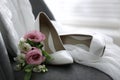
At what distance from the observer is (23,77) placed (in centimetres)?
91

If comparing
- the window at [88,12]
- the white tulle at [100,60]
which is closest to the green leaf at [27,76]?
the white tulle at [100,60]

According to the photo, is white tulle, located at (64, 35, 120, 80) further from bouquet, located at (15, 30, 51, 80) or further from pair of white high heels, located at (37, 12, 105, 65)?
bouquet, located at (15, 30, 51, 80)

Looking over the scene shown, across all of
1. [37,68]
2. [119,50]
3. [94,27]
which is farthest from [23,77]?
[94,27]

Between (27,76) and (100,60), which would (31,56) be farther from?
(100,60)

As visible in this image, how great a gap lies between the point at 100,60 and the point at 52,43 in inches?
9.9

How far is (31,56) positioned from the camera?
37.0 inches

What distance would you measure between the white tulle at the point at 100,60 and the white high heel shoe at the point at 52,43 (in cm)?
6

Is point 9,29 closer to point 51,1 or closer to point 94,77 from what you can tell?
point 94,77

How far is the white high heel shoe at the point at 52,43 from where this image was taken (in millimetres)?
1014

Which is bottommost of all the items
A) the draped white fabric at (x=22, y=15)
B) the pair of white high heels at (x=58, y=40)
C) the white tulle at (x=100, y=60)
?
the white tulle at (x=100, y=60)

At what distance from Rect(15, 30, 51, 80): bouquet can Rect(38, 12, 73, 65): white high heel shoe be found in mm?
48

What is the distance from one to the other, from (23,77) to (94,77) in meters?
0.28

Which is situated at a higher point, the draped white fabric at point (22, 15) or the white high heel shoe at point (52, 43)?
the draped white fabric at point (22, 15)

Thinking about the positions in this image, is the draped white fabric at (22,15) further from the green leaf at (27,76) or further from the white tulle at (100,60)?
the green leaf at (27,76)
